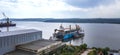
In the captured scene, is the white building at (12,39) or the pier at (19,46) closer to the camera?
the white building at (12,39)

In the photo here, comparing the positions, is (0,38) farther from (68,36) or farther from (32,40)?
(68,36)

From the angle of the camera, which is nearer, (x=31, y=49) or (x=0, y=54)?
(x=0, y=54)

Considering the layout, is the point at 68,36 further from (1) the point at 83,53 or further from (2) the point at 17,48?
(2) the point at 17,48

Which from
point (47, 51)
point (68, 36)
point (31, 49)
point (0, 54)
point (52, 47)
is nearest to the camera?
point (0, 54)

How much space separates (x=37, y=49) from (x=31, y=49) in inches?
26.2

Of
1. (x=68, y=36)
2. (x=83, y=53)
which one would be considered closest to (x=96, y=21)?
(x=68, y=36)

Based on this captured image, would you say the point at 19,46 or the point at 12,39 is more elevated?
the point at 12,39

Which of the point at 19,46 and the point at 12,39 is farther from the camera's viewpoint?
the point at 19,46

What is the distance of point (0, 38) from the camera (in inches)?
664

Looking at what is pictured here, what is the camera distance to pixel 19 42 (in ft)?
64.0

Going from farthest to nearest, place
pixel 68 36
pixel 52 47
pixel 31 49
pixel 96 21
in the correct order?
1. pixel 96 21
2. pixel 68 36
3. pixel 52 47
4. pixel 31 49

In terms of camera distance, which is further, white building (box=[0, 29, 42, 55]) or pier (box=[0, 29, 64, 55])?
pier (box=[0, 29, 64, 55])

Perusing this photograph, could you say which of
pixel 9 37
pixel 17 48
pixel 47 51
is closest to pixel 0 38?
pixel 9 37

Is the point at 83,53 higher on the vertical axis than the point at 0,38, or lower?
lower
